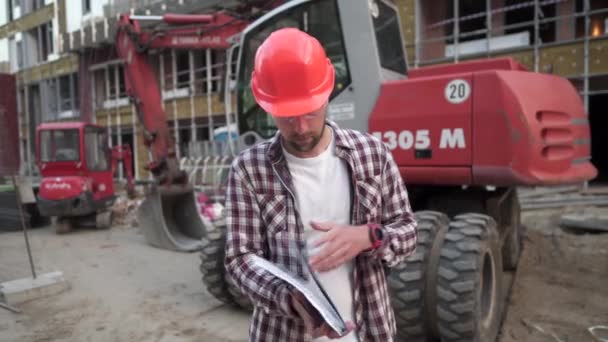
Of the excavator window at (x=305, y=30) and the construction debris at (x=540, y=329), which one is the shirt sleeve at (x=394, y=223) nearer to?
the excavator window at (x=305, y=30)

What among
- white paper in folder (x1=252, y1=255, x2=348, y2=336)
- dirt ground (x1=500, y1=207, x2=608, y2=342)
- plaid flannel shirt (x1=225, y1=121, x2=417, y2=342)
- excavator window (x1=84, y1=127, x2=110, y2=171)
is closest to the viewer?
white paper in folder (x1=252, y1=255, x2=348, y2=336)

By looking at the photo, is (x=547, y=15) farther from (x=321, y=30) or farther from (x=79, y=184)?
(x=79, y=184)

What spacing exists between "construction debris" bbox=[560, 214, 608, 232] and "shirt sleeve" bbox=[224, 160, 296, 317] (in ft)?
22.5

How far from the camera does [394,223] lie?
1756 millimetres

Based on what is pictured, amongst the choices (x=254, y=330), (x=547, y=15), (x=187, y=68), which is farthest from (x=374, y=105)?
(x=187, y=68)

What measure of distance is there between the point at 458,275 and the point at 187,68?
1911 cm

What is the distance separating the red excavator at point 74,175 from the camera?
30.3 feet

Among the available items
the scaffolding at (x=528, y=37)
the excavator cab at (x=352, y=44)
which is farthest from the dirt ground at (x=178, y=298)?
the scaffolding at (x=528, y=37)

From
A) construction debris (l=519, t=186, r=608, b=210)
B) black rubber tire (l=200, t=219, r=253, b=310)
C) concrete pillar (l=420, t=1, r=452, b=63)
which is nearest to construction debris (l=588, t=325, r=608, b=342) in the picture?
black rubber tire (l=200, t=219, r=253, b=310)

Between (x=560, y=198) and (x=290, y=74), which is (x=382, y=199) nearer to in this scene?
(x=290, y=74)

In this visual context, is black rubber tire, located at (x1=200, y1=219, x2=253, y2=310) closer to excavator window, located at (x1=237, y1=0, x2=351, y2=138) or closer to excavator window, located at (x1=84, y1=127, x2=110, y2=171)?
excavator window, located at (x1=237, y1=0, x2=351, y2=138)

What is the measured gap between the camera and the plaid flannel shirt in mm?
1636

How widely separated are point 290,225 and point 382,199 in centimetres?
39

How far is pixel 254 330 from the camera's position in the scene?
5.75 ft
